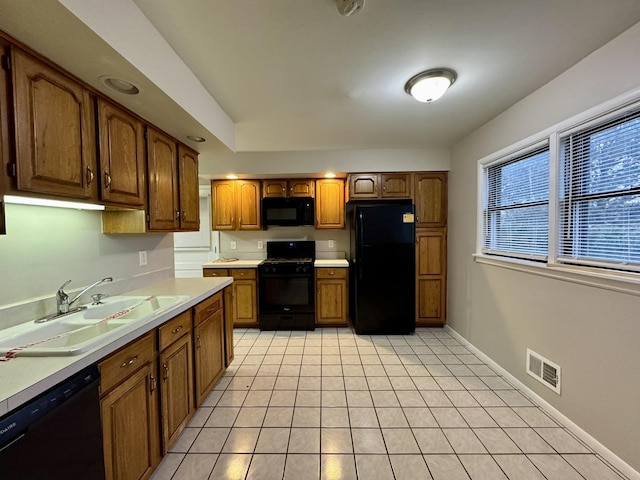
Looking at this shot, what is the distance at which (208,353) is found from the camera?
6.51 ft

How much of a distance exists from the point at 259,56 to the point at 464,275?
2867 millimetres

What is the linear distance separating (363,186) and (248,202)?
1.59 meters

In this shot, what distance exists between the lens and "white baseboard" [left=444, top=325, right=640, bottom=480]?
139 cm

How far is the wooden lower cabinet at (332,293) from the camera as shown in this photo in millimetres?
3467

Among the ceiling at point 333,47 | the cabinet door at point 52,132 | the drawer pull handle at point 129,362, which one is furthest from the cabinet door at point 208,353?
the ceiling at point 333,47

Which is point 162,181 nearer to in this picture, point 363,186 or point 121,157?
point 121,157

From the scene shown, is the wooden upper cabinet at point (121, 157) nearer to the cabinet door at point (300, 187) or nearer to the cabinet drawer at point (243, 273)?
the cabinet drawer at point (243, 273)

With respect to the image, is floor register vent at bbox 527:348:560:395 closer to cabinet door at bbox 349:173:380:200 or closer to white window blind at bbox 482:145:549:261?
white window blind at bbox 482:145:549:261

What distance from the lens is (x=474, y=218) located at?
2732mm

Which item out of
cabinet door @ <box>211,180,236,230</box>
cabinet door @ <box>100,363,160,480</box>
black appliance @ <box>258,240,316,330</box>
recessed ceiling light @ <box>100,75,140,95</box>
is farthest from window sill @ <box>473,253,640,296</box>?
cabinet door @ <box>211,180,236,230</box>

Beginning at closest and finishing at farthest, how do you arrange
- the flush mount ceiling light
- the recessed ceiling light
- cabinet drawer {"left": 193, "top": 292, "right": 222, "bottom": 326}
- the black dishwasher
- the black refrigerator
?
the black dishwasher < the recessed ceiling light < the flush mount ceiling light < cabinet drawer {"left": 193, "top": 292, "right": 222, "bottom": 326} < the black refrigerator

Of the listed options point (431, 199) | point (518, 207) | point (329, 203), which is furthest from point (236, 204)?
point (518, 207)

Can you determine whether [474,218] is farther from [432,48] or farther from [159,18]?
[159,18]

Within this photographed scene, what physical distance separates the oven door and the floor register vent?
2.24m
